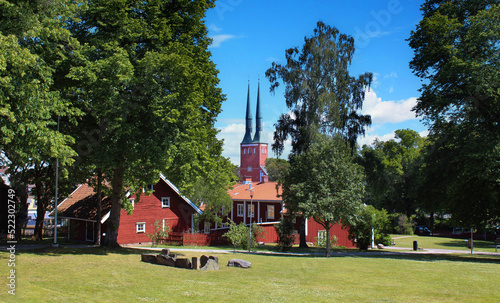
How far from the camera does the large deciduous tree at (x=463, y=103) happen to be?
23.3 meters

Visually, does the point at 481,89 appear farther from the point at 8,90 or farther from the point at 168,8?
the point at 8,90

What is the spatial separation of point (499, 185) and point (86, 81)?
24.2 meters

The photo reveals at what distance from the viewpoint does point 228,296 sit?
34.4 feet

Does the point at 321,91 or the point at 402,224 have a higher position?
the point at 321,91

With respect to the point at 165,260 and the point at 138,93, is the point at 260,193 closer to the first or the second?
the point at 138,93

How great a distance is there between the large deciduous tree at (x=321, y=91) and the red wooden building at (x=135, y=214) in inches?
435

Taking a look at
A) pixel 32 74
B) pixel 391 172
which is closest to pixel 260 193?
pixel 391 172

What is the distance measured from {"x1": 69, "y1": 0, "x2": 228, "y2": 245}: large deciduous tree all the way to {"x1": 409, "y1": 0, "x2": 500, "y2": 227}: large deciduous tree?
15.7 meters

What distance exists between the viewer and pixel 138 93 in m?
18.5

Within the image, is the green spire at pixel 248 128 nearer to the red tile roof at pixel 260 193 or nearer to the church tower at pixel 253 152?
the church tower at pixel 253 152

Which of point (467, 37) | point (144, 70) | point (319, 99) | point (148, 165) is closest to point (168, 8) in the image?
point (144, 70)

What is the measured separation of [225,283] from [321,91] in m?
24.5

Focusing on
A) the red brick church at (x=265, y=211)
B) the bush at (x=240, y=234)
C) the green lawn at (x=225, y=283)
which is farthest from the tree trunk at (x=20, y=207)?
the red brick church at (x=265, y=211)

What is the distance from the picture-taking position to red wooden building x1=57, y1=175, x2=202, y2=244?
1247 inches
